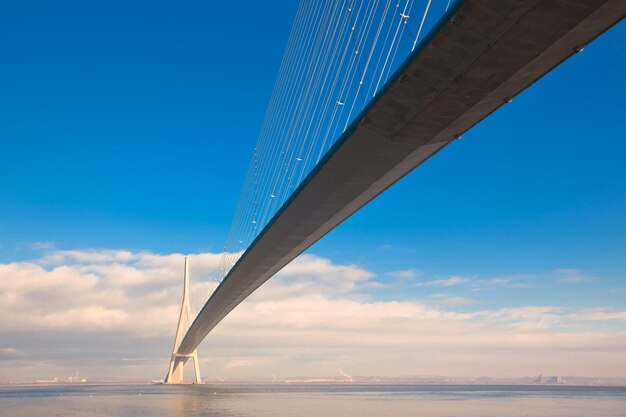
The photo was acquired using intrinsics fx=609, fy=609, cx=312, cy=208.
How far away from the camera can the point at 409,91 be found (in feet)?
35.9

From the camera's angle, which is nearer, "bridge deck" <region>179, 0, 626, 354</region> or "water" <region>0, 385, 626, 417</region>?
"bridge deck" <region>179, 0, 626, 354</region>

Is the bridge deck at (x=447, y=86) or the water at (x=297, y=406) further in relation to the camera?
the water at (x=297, y=406)

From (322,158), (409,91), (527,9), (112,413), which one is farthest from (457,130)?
(112,413)

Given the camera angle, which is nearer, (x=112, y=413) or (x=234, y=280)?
(x=112, y=413)

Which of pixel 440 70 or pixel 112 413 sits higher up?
pixel 440 70

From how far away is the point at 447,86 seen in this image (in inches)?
414

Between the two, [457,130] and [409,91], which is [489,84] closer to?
[409,91]

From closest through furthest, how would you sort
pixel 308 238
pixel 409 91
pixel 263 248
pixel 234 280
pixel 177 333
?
pixel 409 91, pixel 308 238, pixel 263 248, pixel 234 280, pixel 177 333

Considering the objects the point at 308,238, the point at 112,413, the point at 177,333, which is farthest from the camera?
the point at 177,333

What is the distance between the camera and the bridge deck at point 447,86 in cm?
845

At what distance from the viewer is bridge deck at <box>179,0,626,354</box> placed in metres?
8.45

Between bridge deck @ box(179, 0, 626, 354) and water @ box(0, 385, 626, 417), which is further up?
bridge deck @ box(179, 0, 626, 354)

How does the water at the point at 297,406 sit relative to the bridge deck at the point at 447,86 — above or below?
below

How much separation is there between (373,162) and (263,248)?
1048cm
